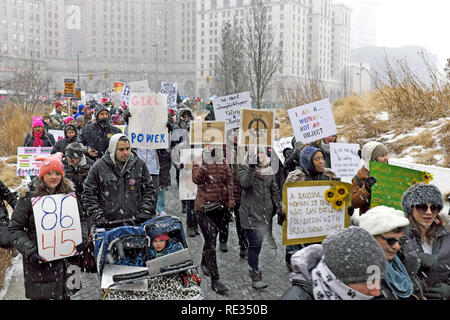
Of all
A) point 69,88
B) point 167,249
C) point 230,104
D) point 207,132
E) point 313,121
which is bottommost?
point 167,249

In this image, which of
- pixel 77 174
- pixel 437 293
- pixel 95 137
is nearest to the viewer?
pixel 437 293

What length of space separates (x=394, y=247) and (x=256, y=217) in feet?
9.05

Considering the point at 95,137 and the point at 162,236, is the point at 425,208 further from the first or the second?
the point at 95,137

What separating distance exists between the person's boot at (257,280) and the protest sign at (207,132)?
1987mm

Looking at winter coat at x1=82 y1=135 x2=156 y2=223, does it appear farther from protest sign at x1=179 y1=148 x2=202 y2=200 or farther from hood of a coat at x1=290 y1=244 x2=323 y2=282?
protest sign at x1=179 y1=148 x2=202 y2=200

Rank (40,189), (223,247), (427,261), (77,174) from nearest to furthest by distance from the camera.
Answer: (427,261) → (40,189) → (77,174) → (223,247)

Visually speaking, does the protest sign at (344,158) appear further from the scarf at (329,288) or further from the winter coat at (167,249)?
the scarf at (329,288)

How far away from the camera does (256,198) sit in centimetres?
575

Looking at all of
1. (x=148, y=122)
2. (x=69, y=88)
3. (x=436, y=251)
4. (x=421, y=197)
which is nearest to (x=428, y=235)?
(x=436, y=251)

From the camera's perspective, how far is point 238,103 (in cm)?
966

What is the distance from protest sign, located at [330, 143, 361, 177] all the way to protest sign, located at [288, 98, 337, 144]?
0.29 meters

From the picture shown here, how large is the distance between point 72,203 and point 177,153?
15.6 feet
